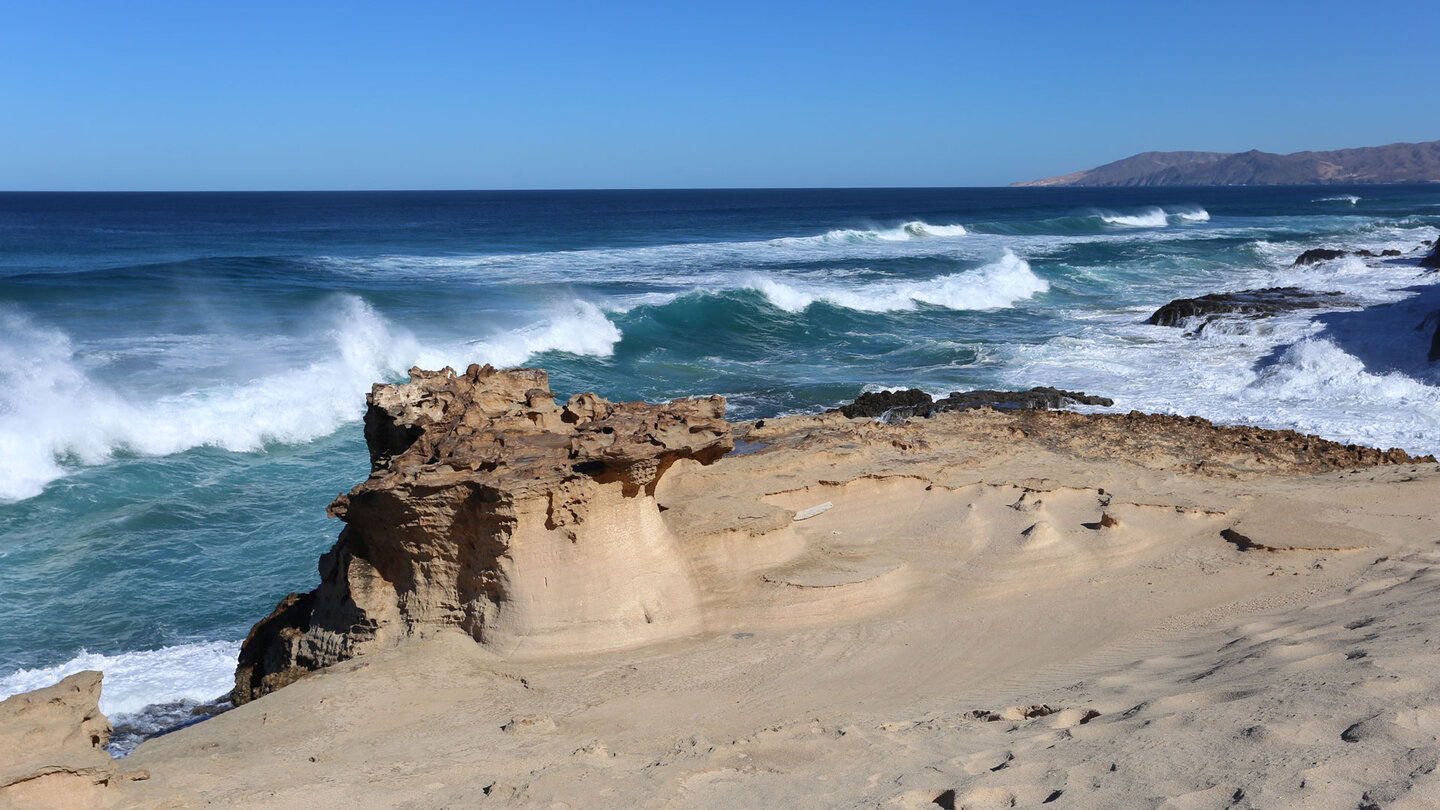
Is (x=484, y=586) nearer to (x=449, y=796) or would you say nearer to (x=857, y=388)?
(x=449, y=796)

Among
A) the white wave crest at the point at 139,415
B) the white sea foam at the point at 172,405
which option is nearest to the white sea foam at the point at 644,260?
the white sea foam at the point at 172,405

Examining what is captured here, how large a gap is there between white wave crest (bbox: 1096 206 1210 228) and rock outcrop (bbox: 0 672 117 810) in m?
67.6

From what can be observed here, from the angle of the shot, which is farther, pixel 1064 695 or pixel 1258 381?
pixel 1258 381

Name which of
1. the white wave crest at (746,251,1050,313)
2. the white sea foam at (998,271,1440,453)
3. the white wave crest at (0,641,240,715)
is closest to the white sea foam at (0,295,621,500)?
the white wave crest at (0,641,240,715)

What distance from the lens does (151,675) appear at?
719 centimetres

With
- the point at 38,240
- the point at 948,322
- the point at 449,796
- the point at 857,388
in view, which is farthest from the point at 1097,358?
the point at 38,240

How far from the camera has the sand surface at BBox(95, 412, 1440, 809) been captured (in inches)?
151

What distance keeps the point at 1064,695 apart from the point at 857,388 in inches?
438

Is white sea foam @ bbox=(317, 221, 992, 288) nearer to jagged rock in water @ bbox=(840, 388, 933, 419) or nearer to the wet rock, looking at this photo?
the wet rock

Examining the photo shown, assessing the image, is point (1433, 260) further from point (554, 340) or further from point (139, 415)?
point (139, 415)

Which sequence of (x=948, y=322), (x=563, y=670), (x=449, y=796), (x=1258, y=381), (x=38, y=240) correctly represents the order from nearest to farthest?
(x=449, y=796) → (x=563, y=670) → (x=1258, y=381) → (x=948, y=322) → (x=38, y=240)

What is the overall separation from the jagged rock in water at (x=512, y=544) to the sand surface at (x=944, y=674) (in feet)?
0.69

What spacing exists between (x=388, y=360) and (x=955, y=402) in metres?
9.97

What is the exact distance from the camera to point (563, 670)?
5652 millimetres
